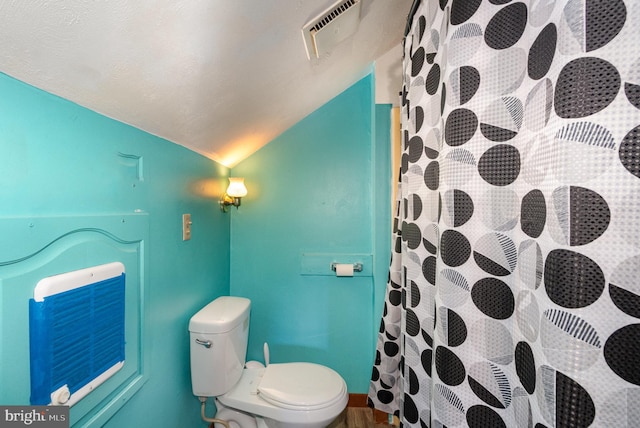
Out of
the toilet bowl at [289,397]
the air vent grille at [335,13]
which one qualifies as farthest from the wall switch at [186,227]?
the air vent grille at [335,13]

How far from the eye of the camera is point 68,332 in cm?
60

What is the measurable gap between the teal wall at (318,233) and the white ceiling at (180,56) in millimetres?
443

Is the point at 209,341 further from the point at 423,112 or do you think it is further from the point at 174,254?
the point at 423,112

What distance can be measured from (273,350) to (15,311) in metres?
1.55

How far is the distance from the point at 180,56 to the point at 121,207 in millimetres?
484

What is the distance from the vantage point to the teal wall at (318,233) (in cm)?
180

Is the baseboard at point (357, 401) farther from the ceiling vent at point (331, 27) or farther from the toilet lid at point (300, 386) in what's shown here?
the ceiling vent at point (331, 27)

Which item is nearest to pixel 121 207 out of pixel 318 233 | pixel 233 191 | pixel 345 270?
pixel 233 191

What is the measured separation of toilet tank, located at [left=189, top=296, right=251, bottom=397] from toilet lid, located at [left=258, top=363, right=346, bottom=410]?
0.67 feet

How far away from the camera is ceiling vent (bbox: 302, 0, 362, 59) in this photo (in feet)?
2.98

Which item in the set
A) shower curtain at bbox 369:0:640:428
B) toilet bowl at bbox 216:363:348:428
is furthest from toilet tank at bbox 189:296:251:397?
shower curtain at bbox 369:0:640:428

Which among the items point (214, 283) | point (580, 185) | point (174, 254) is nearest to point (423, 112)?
point (580, 185)

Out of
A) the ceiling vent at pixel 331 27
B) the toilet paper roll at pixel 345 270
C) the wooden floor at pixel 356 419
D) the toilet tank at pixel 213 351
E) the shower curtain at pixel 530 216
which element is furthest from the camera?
the toilet paper roll at pixel 345 270

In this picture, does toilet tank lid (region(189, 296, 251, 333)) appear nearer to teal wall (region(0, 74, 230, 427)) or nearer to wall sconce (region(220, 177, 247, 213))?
teal wall (region(0, 74, 230, 427))
